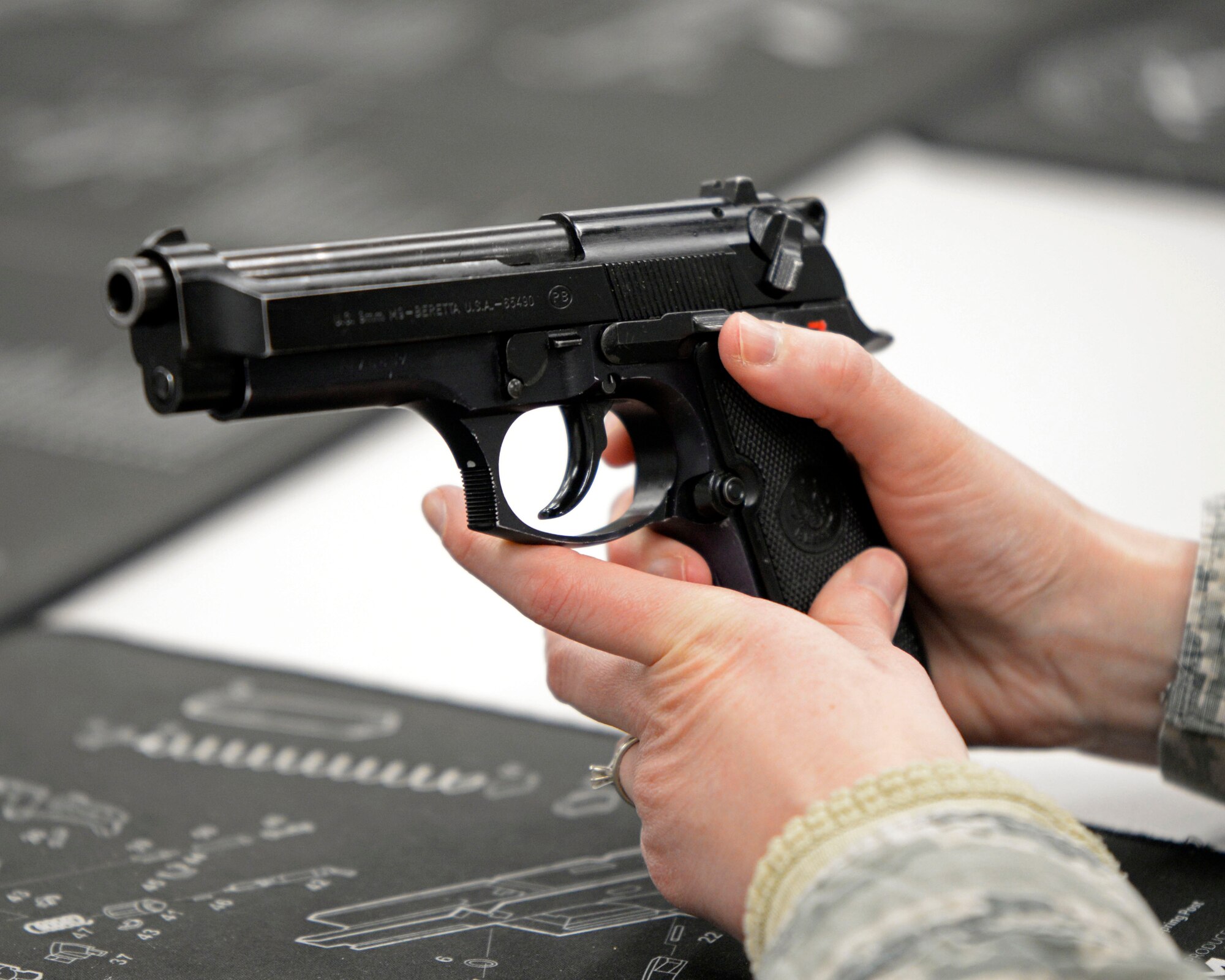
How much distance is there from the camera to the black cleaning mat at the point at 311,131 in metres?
2.81

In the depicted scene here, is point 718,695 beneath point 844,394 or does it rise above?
beneath

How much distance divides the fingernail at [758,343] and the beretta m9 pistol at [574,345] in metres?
0.03

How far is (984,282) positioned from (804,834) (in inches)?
98.0

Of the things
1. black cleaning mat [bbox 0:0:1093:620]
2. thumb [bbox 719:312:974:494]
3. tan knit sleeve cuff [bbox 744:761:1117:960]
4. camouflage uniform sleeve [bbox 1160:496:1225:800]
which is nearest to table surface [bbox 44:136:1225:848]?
camouflage uniform sleeve [bbox 1160:496:1225:800]

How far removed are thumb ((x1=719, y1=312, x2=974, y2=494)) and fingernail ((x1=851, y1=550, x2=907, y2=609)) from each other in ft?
0.32

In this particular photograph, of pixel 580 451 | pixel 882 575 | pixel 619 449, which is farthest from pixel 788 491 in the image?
pixel 619 449

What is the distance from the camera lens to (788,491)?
1469 mm

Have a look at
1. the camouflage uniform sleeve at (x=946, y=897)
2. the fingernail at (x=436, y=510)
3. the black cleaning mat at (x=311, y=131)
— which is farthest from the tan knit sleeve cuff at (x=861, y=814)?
the black cleaning mat at (x=311, y=131)

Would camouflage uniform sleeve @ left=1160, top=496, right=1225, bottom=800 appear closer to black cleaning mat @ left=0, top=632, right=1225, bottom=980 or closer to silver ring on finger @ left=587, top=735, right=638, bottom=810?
black cleaning mat @ left=0, top=632, right=1225, bottom=980

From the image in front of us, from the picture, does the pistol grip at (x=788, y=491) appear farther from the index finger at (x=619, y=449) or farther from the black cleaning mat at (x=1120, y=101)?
the black cleaning mat at (x=1120, y=101)

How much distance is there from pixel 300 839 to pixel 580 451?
23.7 inches

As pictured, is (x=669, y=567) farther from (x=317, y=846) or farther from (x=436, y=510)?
(x=317, y=846)

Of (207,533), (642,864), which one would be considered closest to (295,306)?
(642,864)

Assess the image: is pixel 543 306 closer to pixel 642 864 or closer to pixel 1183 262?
pixel 642 864
